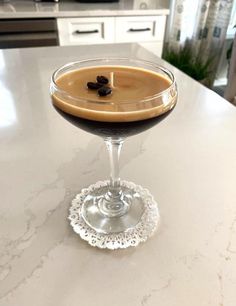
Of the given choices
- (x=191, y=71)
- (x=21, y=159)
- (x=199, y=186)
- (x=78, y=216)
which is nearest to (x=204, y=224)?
(x=199, y=186)

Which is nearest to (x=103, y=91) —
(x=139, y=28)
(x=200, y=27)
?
(x=139, y=28)

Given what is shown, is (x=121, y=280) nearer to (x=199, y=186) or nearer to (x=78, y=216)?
(x=78, y=216)

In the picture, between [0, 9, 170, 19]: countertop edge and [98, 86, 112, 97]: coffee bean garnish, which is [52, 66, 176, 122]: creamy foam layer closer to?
[98, 86, 112, 97]: coffee bean garnish

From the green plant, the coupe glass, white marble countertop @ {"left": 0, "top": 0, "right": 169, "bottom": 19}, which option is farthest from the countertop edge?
the coupe glass

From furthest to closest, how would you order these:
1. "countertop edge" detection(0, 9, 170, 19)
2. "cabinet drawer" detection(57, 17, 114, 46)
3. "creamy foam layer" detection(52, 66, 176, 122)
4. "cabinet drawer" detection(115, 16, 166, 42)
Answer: "cabinet drawer" detection(115, 16, 166, 42) → "cabinet drawer" detection(57, 17, 114, 46) → "countertop edge" detection(0, 9, 170, 19) → "creamy foam layer" detection(52, 66, 176, 122)

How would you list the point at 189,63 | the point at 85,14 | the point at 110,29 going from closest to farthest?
1. the point at 85,14
2. the point at 110,29
3. the point at 189,63

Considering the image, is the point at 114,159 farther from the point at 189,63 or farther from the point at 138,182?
the point at 189,63
